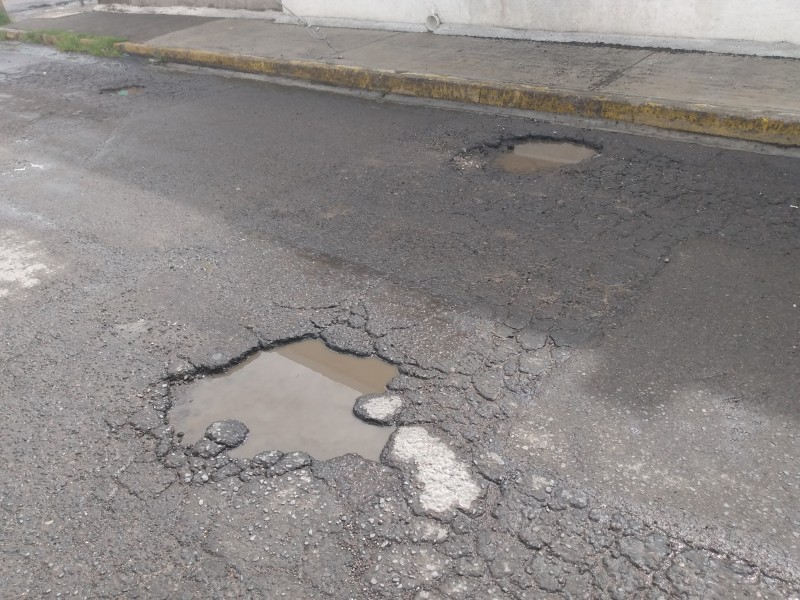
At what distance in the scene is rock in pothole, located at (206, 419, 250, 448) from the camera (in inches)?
115

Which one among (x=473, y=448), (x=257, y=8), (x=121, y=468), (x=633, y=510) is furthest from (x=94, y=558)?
(x=257, y=8)

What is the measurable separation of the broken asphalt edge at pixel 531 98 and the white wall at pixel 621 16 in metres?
1.72

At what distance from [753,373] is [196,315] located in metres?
3.01

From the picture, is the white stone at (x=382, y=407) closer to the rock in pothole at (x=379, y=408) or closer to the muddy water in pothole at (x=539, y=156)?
the rock in pothole at (x=379, y=408)

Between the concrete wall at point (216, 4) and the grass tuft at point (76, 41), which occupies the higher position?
the concrete wall at point (216, 4)

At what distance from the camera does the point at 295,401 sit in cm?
318

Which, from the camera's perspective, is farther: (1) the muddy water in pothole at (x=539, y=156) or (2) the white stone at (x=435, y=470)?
(1) the muddy water in pothole at (x=539, y=156)

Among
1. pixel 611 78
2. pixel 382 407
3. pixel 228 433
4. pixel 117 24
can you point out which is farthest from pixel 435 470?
pixel 117 24

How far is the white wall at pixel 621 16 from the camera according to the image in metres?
6.30

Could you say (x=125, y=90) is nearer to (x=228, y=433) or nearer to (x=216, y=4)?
(x=216, y=4)

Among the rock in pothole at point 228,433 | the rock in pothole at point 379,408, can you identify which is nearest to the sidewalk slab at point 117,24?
the rock in pothole at point 228,433

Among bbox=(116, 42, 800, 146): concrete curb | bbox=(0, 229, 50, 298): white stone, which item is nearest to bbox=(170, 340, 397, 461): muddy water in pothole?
bbox=(0, 229, 50, 298): white stone

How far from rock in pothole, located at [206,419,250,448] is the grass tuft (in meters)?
9.62

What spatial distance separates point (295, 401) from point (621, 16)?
6172mm
